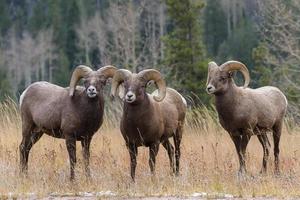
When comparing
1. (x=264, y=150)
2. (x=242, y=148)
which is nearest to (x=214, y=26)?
(x=264, y=150)

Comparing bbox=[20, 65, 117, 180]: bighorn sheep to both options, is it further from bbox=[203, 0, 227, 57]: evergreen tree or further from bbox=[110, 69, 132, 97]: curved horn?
bbox=[203, 0, 227, 57]: evergreen tree

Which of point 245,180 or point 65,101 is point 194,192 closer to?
point 245,180

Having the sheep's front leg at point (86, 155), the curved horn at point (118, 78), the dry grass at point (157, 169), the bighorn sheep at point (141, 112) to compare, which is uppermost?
the curved horn at point (118, 78)

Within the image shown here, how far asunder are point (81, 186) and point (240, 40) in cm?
4434

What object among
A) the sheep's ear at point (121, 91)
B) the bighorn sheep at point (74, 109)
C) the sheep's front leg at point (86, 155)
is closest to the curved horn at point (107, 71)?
the bighorn sheep at point (74, 109)

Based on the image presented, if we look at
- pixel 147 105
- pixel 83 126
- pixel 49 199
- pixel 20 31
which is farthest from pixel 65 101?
pixel 20 31

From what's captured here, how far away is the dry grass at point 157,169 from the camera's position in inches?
439

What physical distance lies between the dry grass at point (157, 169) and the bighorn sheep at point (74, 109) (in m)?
0.40

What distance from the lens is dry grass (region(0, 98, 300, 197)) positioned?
11.1 m

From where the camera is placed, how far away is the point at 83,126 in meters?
12.4

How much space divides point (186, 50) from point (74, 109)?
18.5 meters

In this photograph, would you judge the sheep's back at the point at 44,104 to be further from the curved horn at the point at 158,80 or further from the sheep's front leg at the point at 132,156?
the curved horn at the point at 158,80

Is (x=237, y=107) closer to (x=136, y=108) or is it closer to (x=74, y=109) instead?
(x=136, y=108)

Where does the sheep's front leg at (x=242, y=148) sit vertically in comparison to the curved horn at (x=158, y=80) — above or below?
below
